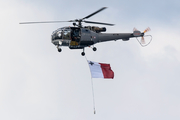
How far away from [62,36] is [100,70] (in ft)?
31.7

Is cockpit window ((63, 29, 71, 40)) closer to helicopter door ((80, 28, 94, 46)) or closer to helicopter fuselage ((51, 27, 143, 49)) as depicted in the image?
helicopter fuselage ((51, 27, 143, 49))

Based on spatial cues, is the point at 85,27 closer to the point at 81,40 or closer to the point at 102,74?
the point at 81,40

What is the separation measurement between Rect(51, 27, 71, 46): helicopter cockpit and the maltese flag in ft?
22.1

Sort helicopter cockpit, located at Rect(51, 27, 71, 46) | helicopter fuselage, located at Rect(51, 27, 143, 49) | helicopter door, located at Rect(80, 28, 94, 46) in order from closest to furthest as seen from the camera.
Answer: helicopter cockpit, located at Rect(51, 27, 71, 46), helicopter fuselage, located at Rect(51, 27, 143, 49), helicopter door, located at Rect(80, 28, 94, 46)

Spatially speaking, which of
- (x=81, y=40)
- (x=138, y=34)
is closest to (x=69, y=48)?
(x=81, y=40)

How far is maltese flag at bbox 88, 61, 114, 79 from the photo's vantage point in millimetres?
54812

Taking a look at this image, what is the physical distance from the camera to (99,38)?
181ft

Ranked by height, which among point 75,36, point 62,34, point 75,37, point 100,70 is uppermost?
point 62,34

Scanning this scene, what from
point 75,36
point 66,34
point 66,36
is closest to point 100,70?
point 75,36

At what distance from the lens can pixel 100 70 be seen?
56.0m

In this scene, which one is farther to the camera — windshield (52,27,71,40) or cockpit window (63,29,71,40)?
cockpit window (63,29,71,40)

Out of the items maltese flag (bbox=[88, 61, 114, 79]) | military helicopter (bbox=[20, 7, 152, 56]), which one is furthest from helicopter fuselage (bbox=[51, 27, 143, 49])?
maltese flag (bbox=[88, 61, 114, 79])

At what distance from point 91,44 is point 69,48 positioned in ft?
12.7

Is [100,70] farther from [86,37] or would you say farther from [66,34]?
[66,34]
